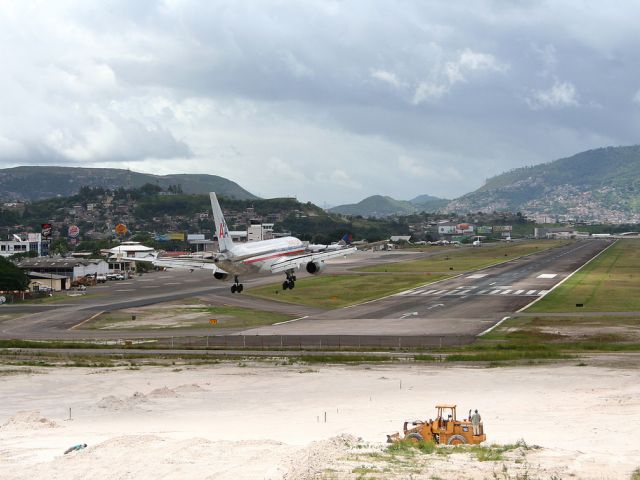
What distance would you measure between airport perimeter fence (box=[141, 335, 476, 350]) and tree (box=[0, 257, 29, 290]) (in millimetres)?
66701

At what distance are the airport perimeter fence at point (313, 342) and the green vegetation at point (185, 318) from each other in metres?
8.52

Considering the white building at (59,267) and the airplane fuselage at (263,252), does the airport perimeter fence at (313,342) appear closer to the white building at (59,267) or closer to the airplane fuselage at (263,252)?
the airplane fuselage at (263,252)

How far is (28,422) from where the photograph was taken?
5147 cm

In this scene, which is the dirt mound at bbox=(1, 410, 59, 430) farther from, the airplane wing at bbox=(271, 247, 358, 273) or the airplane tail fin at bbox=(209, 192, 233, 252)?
the airplane wing at bbox=(271, 247, 358, 273)

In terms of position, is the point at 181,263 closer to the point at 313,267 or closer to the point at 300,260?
the point at 300,260

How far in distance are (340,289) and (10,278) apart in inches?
2394

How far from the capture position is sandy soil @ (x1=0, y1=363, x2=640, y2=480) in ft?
123

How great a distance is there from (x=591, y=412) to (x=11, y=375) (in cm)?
4904

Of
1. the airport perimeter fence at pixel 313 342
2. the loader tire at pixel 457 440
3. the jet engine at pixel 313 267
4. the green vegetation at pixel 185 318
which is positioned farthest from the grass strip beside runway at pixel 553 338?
the green vegetation at pixel 185 318

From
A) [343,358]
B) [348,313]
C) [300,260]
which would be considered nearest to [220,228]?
[300,260]

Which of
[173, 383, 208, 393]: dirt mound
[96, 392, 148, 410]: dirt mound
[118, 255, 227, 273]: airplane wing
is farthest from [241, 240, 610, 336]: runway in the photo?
[96, 392, 148, 410]: dirt mound

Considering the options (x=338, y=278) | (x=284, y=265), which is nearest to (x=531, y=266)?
(x=338, y=278)

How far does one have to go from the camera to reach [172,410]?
5706 cm

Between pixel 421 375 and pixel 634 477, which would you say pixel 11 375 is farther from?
pixel 634 477
